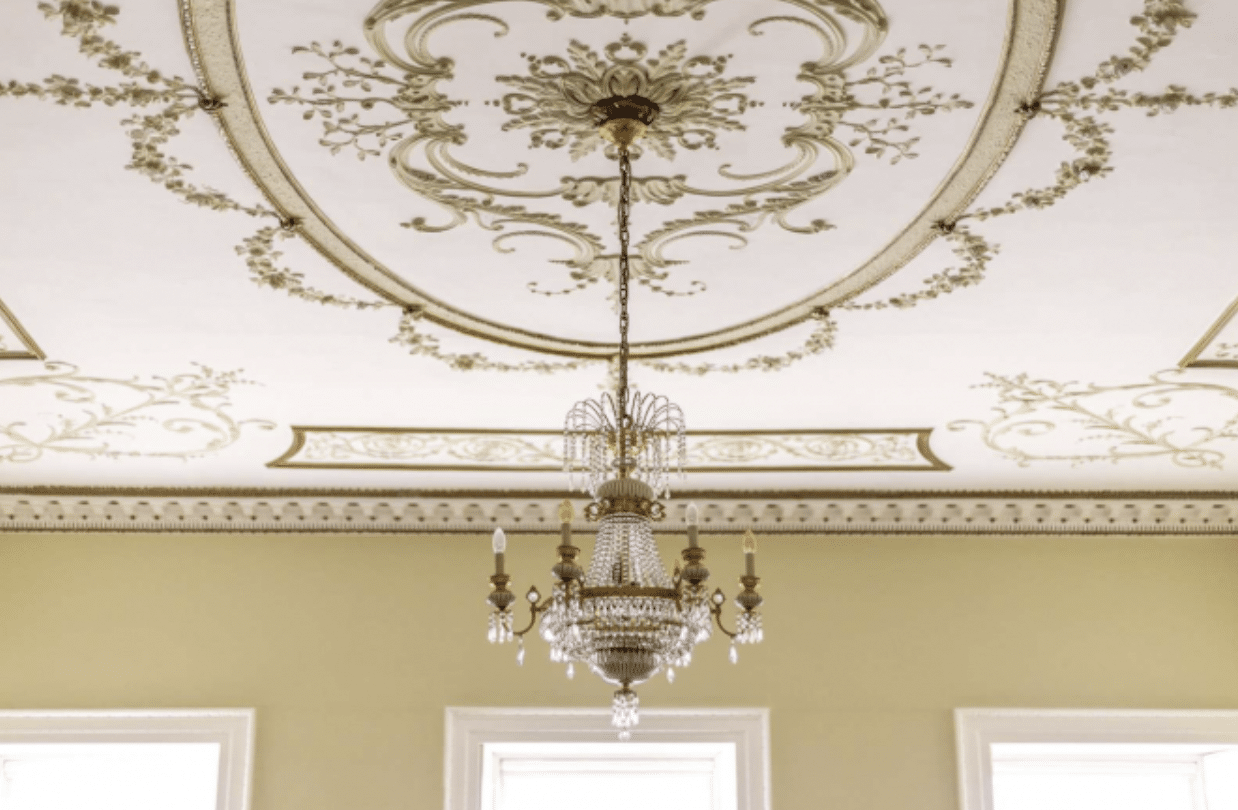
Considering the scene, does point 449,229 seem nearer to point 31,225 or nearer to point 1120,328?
point 31,225

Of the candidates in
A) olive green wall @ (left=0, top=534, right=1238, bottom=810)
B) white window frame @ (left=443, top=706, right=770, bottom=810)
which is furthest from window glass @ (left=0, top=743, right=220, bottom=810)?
white window frame @ (left=443, top=706, right=770, bottom=810)

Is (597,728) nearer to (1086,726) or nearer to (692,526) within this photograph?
(1086,726)

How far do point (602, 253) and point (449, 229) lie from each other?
45 centimetres

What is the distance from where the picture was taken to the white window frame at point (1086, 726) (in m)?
5.91

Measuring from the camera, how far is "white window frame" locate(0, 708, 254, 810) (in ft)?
19.2

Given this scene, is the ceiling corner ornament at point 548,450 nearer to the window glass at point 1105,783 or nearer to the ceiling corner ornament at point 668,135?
the ceiling corner ornament at point 668,135

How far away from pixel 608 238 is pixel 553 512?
8.47 ft

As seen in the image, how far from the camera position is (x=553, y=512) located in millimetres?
6191

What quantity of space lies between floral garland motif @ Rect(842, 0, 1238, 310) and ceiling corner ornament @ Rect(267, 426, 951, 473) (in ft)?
6.02

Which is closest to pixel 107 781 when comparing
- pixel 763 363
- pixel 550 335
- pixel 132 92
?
pixel 550 335

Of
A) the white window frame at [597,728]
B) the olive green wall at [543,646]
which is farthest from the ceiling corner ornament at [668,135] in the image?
the white window frame at [597,728]

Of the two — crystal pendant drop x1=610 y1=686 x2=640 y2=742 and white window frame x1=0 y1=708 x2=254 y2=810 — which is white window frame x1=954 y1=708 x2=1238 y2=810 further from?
white window frame x1=0 y1=708 x2=254 y2=810

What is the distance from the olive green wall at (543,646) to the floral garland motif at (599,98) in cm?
278

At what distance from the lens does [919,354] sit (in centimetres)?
468
